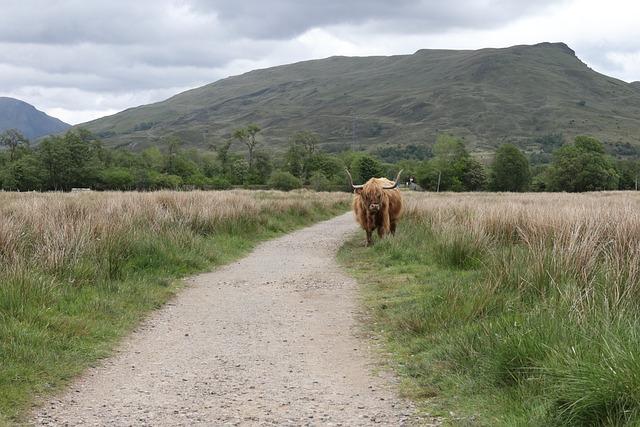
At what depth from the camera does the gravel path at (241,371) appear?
13.4 feet

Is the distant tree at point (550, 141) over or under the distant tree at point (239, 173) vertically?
over

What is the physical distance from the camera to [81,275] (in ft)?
24.6

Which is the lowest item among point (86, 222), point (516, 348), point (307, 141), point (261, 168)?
point (516, 348)

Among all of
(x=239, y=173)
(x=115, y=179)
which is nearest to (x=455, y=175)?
(x=239, y=173)

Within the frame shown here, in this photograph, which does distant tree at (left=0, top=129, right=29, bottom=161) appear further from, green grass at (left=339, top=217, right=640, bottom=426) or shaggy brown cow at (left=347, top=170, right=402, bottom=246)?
green grass at (left=339, top=217, right=640, bottom=426)

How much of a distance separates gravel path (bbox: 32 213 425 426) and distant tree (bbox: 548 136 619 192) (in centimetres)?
7356

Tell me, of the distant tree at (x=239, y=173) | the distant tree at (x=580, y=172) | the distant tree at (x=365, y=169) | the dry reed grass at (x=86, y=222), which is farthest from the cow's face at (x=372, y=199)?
the distant tree at (x=239, y=173)

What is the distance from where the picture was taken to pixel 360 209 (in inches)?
578

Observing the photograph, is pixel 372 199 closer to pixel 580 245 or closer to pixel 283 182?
pixel 580 245

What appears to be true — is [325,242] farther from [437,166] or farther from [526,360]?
[437,166]

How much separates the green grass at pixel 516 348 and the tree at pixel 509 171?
8033 cm

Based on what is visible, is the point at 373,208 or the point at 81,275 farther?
the point at 373,208

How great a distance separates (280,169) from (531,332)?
8483 cm

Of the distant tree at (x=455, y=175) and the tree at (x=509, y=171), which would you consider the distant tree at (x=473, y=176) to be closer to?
the distant tree at (x=455, y=175)
